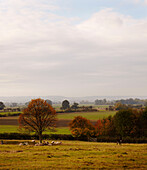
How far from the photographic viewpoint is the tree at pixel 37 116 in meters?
54.8

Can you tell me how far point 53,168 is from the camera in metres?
21.2

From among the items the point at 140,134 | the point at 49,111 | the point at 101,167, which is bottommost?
the point at 140,134

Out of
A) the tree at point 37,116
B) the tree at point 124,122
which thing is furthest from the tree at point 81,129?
the tree at point 37,116

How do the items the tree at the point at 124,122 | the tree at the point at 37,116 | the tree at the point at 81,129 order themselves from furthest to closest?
the tree at the point at 124,122
the tree at the point at 81,129
the tree at the point at 37,116

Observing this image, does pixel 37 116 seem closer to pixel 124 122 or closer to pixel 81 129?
pixel 81 129

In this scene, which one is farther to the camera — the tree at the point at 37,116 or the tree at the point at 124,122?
the tree at the point at 124,122

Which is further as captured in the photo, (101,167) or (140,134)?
(140,134)

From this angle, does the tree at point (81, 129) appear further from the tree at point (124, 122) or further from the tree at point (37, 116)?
the tree at point (37, 116)

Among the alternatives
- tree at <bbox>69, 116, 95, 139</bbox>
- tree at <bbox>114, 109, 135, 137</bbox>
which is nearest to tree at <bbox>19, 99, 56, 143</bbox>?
tree at <bbox>69, 116, 95, 139</bbox>

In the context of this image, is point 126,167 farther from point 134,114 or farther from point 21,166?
point 134,114

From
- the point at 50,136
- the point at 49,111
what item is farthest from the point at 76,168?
the point at 50,136

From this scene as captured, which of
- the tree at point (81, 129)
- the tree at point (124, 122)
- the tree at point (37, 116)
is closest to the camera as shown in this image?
the tree at point (37, 116)

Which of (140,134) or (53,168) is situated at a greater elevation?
(53,168)

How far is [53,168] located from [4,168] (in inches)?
179
